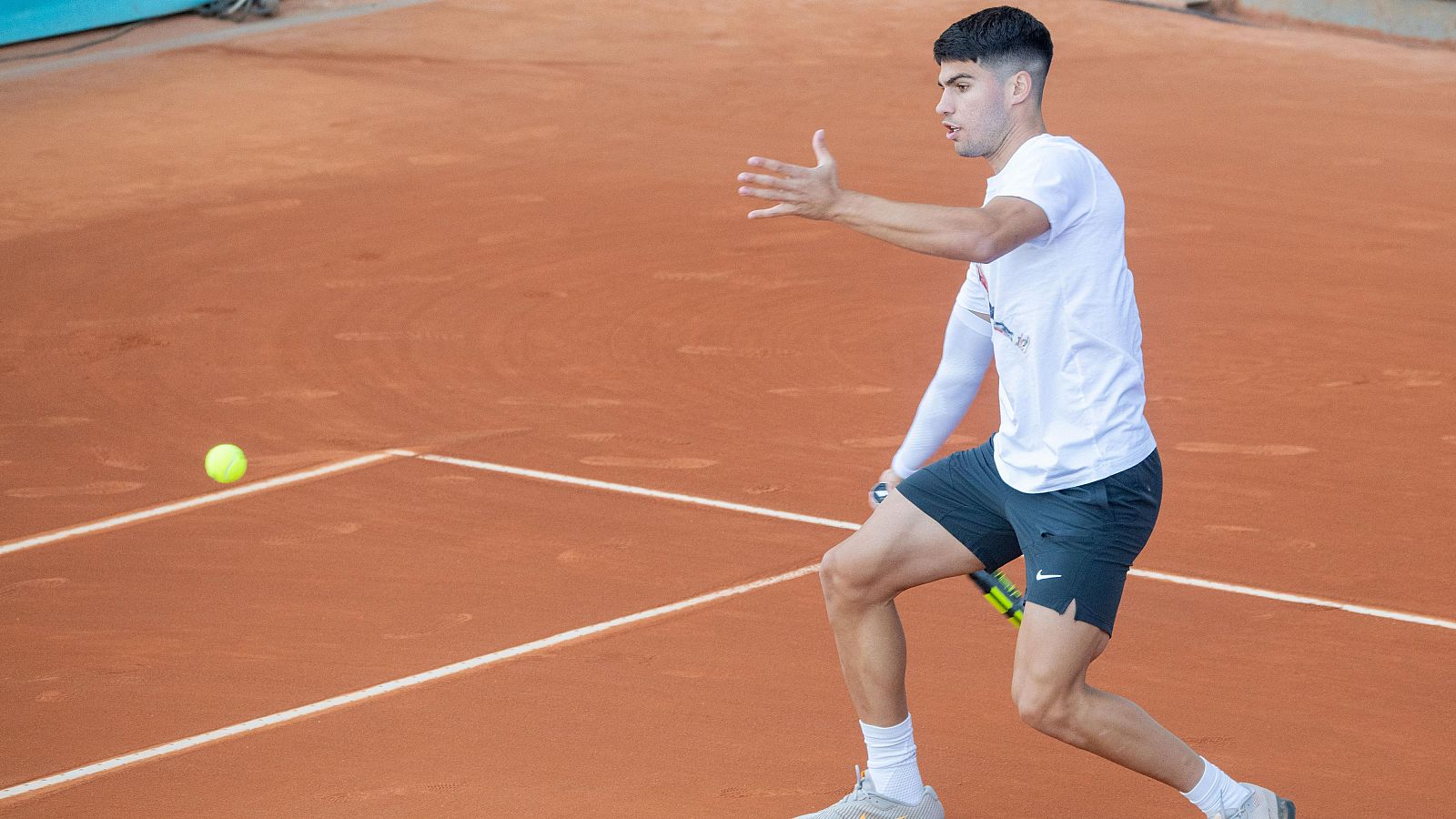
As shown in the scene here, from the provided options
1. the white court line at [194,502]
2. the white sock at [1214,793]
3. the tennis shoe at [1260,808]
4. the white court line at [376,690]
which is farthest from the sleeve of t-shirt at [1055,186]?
the white court line at [194,502]

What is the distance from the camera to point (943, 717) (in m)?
5.12

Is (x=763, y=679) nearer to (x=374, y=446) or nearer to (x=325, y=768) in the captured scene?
(x=325, y=768)

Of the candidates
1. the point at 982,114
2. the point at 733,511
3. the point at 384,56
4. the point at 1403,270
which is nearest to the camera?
the point at 982,114

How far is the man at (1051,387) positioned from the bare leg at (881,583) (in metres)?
0.01

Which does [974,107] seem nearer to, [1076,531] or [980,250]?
[980,250]

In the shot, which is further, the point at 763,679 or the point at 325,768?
the point at 763,679

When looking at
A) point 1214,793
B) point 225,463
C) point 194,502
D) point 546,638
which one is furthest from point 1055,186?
point 194,502

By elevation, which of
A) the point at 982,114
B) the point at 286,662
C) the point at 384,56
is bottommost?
the point at 286,662

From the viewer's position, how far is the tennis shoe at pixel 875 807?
4355mm

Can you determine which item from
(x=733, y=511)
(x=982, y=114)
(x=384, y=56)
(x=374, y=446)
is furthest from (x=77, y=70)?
(x=982, y=114)

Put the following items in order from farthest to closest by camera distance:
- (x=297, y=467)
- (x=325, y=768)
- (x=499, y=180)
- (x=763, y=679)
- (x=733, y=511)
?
1. (x=499, y=180)
2. (x=297, y=467)
3. (x=733, y=511)
4. (x=763, y=679)
5. (x=325, y=768)

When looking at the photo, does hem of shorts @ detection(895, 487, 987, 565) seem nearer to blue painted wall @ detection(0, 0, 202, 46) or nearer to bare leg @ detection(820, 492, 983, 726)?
bare leg @ detection(820, 492, 983, 726)

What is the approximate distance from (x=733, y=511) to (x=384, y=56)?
1089cm

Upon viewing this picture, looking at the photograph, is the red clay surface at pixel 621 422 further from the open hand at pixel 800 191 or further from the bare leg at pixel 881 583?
the open hand at pixel 800 191
